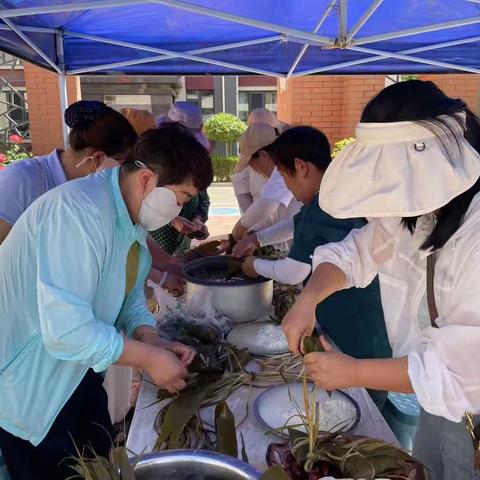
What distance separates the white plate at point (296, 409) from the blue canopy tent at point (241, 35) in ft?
5.90

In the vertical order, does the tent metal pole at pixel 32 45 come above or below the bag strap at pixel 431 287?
above

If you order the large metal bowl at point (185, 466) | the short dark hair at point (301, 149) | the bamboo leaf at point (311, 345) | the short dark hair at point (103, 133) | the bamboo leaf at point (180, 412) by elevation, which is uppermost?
the short dark hair at point (103, 133)

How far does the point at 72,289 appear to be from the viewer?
3.85ft

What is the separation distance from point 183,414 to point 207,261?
940mm

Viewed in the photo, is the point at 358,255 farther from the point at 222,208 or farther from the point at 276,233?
the point at 222,208

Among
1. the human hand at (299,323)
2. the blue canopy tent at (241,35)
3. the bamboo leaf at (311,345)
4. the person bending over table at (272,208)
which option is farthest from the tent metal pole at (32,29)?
the bamboo leaf at (311,345)

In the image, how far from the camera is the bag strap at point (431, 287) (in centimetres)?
99

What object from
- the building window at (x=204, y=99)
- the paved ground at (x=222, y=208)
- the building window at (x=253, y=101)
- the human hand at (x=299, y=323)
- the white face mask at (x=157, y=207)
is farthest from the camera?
the building window at (x=253, y=101)

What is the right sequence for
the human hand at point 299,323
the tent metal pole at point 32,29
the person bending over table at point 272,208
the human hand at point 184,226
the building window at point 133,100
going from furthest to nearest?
the building window at point 133,100
the human hand at point 184,226
the person bending over table at point 272,208
the tent metal pole at point 32,29
the human hand at point 299,323

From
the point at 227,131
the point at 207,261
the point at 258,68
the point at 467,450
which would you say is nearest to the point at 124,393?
the point at 207,261

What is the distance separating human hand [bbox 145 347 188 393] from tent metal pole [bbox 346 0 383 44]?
80.3 inches

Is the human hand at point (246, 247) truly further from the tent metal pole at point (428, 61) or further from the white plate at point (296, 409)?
the tent metal pole at point (428, 61)

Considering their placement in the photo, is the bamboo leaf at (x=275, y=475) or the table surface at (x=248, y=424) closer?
the bamboo leaf at (x=275, y=475)

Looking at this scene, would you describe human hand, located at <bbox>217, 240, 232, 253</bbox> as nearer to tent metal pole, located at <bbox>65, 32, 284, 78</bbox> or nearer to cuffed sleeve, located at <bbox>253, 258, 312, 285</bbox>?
cuffed sleeve, located at <bbox>253, 258, 312, 285</bbox>
